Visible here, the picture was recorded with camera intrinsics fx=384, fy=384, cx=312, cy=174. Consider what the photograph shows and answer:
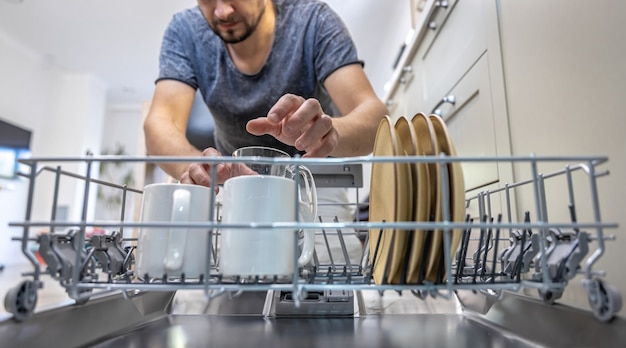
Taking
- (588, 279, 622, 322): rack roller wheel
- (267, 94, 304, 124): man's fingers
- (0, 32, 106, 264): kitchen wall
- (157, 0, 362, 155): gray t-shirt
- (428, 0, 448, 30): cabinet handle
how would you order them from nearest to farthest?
(588, 279, 622, 322): rack roller wheel < (267, 94, 304, 124): man's fingers < (157, 0, 362, 155): gray t-shirt < (428, 0, 448, 30): cabinet handle < (0, 32, 106, 264): kitchen wall

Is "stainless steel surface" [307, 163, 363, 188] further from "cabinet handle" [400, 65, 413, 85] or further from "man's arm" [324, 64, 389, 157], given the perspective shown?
"cabinet handle" [400, 65, 413, 85]

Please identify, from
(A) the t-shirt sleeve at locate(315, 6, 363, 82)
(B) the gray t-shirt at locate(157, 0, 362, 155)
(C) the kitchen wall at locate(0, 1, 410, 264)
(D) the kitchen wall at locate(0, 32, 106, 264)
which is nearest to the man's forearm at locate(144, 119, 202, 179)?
(B) the gray t-shirt at locate(157, 0, 362, 155)

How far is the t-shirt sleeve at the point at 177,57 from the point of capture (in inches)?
39.6

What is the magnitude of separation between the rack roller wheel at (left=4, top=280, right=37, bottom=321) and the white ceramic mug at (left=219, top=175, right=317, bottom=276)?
0.13 meters

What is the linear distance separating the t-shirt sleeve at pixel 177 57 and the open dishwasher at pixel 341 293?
0.64m

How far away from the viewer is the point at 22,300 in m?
0.27

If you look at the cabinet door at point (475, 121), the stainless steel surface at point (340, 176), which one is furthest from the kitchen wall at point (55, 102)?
the stainless steel surface at point (340, 176)

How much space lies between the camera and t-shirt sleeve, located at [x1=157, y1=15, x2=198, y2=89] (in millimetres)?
1007

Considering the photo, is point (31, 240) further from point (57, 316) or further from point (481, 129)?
point (481, 129)

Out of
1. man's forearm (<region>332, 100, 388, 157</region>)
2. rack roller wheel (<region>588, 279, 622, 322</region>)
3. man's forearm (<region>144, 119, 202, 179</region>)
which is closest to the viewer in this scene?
rack roller wheel (<region>588, 279, 622, 322</region>)

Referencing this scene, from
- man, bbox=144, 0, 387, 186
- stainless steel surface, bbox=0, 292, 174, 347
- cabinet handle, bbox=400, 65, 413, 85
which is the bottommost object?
stainless steel surface, bbox=0, 292, 174, 347

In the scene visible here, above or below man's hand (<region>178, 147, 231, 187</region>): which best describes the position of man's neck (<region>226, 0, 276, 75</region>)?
above

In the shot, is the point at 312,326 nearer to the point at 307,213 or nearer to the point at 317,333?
the point at 317,333

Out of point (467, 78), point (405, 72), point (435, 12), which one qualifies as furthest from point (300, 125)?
point (405, 72)
